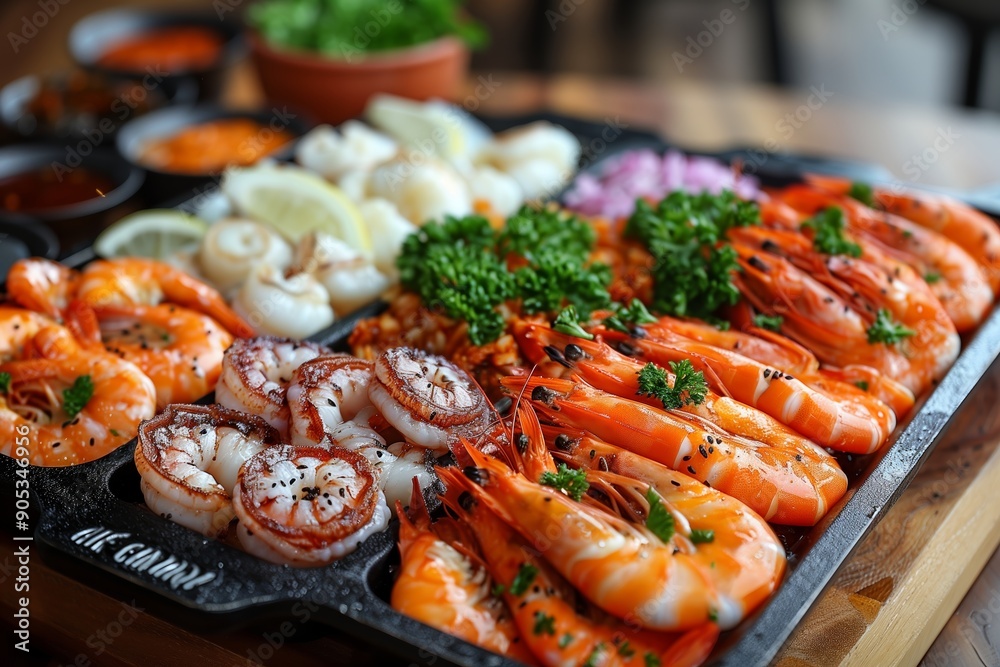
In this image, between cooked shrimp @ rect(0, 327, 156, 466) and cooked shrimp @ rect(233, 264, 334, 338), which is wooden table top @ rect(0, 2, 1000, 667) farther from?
cooked shrimp @ rect(233, 264, 334, 338)

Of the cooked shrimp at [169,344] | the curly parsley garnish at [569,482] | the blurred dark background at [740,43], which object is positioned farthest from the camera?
the blurred dark background at [740,43]

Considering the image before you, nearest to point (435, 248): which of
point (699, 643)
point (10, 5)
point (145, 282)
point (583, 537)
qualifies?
point (145, 282)

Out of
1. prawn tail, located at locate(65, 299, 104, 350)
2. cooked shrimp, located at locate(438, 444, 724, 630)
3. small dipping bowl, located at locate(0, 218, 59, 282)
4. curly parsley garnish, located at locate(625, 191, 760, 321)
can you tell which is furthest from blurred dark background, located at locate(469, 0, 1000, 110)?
cooked shrimp, located at locate(438, 444, 724, 630)

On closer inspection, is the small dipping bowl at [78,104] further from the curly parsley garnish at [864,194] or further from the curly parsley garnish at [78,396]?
the curly parsley garnish at [864,194]

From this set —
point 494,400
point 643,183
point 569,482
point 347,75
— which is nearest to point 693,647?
point 569,482

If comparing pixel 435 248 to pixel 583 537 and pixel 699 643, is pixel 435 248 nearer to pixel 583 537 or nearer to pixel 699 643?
pixel 583 537

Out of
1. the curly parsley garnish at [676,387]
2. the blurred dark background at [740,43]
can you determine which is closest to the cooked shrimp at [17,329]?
the curly parsley garnish at [676,387]
